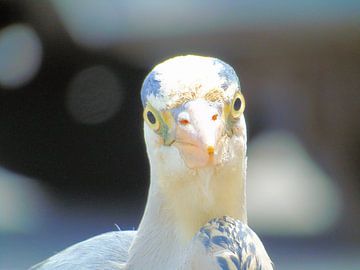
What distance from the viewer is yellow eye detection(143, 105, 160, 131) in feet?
4.48

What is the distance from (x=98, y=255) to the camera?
5.56ft

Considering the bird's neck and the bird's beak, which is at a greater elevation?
the bird's beak

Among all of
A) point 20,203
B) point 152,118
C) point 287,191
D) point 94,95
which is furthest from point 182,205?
point 94,95

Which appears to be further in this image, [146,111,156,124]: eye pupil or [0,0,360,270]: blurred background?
[0,0,360,270]: blurred background

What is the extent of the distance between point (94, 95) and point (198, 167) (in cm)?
243

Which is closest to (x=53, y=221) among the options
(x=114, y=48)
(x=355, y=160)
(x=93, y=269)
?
(x=114, y=48)

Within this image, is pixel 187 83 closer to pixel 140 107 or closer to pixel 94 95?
pixel 140 107

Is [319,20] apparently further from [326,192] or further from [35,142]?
[35,142]

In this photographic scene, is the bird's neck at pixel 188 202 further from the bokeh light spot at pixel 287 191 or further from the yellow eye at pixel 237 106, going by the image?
the bokeh light spot at pixel 287 191

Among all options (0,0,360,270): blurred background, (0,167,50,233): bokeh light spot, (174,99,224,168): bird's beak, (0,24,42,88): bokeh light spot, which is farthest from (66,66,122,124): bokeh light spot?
(174,99,224,168): bird's beak

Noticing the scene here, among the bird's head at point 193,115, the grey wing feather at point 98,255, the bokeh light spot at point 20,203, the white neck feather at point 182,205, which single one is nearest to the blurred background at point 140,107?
the bokeh light spot at point 20,203

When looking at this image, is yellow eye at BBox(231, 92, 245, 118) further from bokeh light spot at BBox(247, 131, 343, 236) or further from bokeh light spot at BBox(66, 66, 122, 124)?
bokeh light spot at BBox(66, 66, 122, 124)

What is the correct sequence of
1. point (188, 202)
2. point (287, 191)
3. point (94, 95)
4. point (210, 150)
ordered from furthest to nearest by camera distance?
point (94, 95) → point (287, 191) → point (188, 202) → point (210, 150)

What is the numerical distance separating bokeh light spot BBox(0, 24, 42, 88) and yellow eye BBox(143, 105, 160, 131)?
2.35 meters
